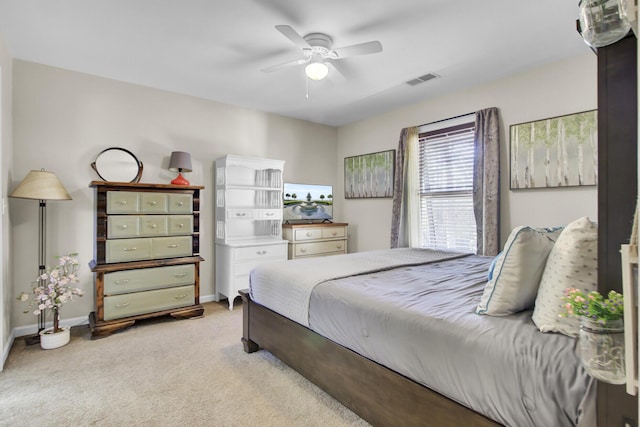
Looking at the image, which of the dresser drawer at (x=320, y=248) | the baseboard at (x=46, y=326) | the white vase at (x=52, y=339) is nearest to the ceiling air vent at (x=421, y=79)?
the dresser drawer at (x=320, y=248)

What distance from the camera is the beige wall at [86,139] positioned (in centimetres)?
304

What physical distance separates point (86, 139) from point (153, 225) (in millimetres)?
1111

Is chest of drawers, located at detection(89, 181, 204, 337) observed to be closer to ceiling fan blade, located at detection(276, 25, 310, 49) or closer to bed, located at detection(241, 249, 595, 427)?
bed, located at detection(241, 249, 595, 427)

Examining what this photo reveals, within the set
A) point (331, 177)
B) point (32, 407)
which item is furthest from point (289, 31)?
point (331, 177)

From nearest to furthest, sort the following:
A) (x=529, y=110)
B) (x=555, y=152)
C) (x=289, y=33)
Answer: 1. (x=289, y=33)
2. (x=555, y=152)
3. (x=529, y=110)

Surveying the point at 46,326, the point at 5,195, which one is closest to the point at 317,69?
the point at 5,195

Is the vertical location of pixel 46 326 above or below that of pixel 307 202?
below

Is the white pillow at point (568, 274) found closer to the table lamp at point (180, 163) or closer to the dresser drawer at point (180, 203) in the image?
the dresser drawer at point (180, 203)

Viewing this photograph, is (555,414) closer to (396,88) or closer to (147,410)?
(147,410)

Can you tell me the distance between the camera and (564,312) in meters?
1.18

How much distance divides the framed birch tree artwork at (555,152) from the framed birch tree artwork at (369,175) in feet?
5.31

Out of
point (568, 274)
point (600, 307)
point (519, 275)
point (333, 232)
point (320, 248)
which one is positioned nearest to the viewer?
point (600, 307)

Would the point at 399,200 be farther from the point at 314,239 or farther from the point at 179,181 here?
the point at 179,181

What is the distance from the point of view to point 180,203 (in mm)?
3496
